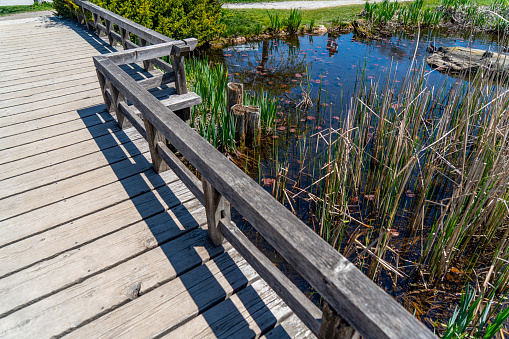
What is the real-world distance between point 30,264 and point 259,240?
5.92 feet


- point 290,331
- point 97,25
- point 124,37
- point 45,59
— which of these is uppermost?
point 97,25

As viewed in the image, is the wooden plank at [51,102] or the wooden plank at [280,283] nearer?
the wooden plank at [280,283]

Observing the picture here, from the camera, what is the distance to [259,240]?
9.94ft

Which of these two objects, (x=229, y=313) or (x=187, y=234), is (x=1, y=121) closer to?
(x=187, y=234)

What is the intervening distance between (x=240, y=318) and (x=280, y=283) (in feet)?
1.05

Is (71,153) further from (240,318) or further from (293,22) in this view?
(293,22)

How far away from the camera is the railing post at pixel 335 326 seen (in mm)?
1017

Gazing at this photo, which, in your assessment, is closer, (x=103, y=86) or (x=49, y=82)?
(x=103, y=86)

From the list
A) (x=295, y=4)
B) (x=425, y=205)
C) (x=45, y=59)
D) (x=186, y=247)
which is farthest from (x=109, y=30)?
Result: (x=295, y=4)

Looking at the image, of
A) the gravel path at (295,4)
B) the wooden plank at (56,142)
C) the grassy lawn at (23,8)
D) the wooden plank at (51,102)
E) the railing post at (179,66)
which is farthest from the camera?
the gravel path at (295,4)

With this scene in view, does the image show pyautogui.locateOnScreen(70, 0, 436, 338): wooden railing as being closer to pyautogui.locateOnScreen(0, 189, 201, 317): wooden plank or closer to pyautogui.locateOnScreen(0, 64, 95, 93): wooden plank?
pyautogui.locateOnScreen(0, 189, 201, 317): wooden plank

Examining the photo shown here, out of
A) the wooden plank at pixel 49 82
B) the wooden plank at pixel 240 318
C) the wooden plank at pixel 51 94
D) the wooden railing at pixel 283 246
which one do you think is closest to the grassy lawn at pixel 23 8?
the wooden plank at pixel 49 82

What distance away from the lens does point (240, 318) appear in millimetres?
1561

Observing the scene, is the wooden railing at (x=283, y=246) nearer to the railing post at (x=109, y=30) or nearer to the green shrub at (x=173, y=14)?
the railing post at (x=109, y=30)
